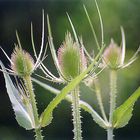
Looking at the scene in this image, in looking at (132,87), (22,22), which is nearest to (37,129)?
(132,87)

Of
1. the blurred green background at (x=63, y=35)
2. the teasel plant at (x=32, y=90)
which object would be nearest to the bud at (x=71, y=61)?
the teasel plant at (x=32, y=90)

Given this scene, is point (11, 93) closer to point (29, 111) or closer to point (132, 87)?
point (29, 111)

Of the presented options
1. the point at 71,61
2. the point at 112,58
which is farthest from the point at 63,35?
the point at 71,61

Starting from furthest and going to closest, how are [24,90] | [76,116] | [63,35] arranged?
[63,35]
[24,90]
[76,116]

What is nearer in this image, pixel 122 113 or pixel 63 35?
pixel 122 113

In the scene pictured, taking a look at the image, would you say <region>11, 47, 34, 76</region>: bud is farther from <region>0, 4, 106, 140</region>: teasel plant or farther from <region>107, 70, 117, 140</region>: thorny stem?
<region>107, 70, 117, 140</region>: thorny stem

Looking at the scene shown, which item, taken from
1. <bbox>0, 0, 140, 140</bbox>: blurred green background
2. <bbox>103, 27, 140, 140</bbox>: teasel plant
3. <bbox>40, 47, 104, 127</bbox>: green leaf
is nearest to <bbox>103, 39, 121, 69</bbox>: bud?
<bbox>103, 27, 140, 140</bbox>: teasel plant

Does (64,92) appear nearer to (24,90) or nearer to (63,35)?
(24,90)
